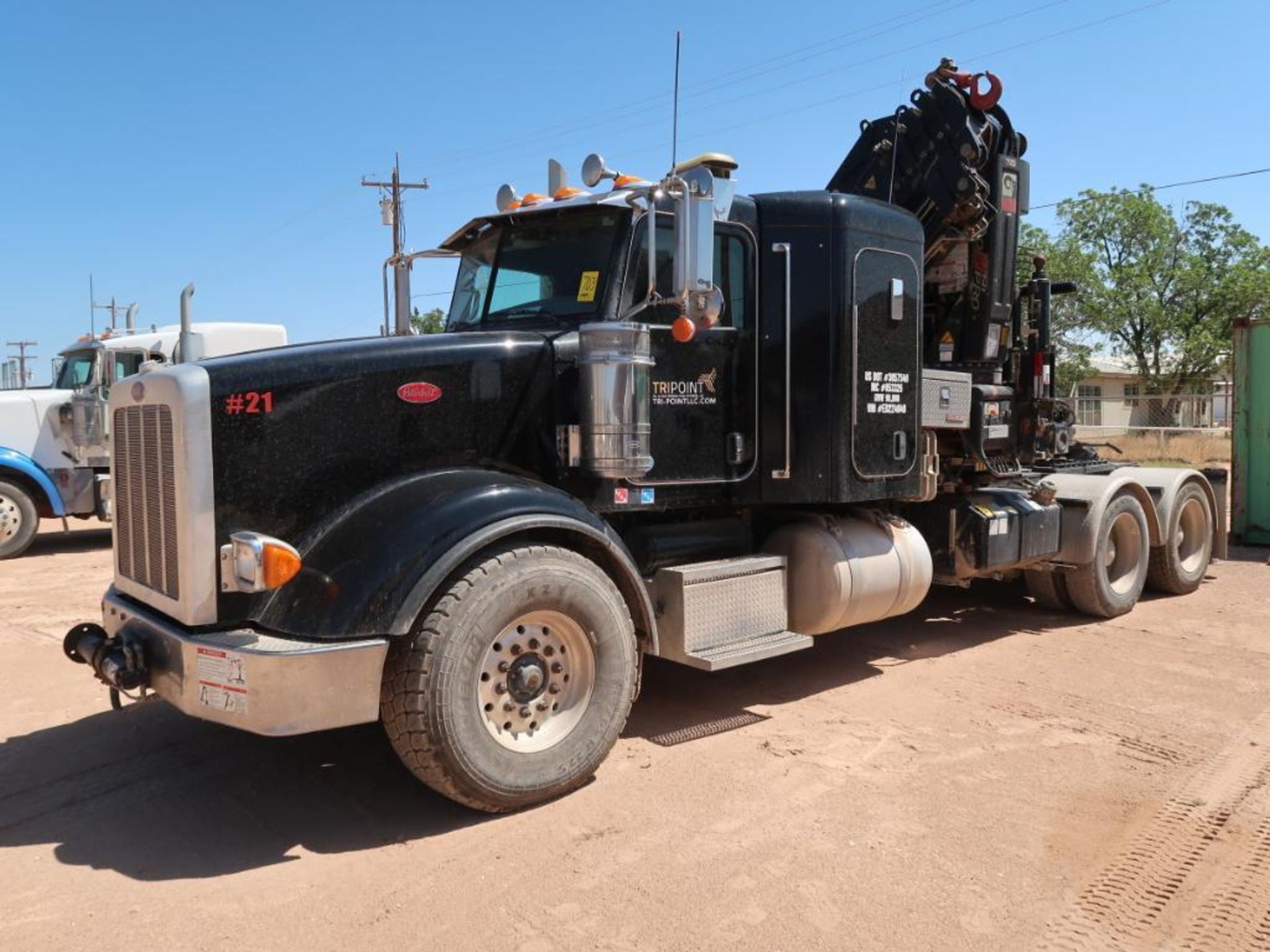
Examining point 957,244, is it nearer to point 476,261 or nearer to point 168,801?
point 476,261

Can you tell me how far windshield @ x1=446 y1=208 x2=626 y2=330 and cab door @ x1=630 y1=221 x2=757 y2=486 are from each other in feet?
0.69

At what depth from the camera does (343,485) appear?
4277 millimetres

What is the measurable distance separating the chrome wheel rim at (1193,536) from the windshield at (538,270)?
669 centimetres

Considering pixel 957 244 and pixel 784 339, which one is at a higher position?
pixel 957 244

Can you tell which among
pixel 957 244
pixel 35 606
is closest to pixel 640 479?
pixel 957 244

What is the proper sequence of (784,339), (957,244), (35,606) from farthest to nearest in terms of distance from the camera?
1. (35,606)
2. (957,244)
3. (784,339)

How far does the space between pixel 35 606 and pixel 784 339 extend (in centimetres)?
710

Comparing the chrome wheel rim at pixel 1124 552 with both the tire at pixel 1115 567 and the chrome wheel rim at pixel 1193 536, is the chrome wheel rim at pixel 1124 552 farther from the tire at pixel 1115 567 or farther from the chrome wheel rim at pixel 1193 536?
the chrome wheel rim at pixel 1193 536

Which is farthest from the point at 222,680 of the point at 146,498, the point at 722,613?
the point at 722,613

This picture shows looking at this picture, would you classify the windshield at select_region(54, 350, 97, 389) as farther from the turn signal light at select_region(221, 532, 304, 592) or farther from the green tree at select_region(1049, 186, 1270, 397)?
the green tree at select_region(1049, 186, 1270, 397)

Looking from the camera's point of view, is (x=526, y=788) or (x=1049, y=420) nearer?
(x=526, y=788)

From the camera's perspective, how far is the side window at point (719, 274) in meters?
5.13

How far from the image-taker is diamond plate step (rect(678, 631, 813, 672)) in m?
5.00

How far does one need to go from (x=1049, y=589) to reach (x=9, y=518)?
36.9 feet
